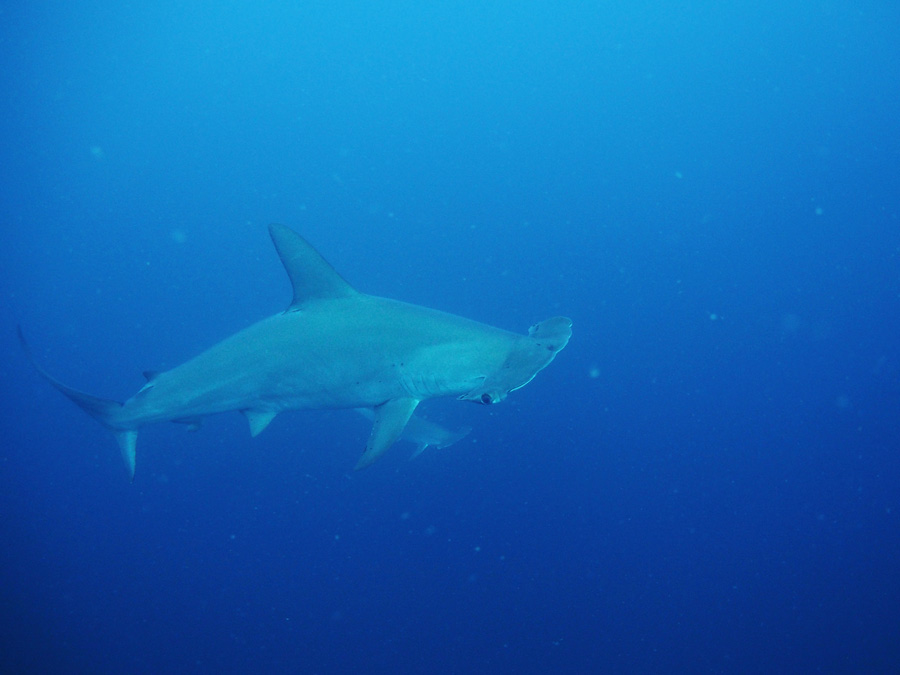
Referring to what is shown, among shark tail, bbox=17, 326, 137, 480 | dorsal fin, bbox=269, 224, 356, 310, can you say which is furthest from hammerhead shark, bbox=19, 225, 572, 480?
shark tail, bbox=17, 326, 137, 480

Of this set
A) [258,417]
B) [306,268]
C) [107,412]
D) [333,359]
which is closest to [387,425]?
[333,359]

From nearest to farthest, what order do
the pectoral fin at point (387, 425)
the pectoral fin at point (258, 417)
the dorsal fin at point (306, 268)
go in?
the pectoral fin at point (387, 425) → the dorsal fin at point (306, 268) → the pectoral fin at point (258, 417)

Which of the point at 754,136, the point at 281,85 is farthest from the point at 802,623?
the point at 281,85

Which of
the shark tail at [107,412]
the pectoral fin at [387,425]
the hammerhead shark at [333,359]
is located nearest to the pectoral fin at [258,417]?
the hammerhead shark at [333,359]

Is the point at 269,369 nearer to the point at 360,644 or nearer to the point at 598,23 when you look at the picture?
the point at 360,644

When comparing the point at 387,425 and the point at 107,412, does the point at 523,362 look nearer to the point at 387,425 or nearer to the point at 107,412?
the point at 387,425

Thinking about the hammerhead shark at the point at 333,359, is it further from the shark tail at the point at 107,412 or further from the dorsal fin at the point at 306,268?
the shark tail at the point at 107,412

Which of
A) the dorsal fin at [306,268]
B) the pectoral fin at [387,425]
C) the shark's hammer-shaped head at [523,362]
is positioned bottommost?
the pectoral fin at [387,425]

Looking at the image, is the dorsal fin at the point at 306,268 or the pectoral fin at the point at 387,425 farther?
the dorsal fin at the point at 306,268

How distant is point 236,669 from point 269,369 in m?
6.54

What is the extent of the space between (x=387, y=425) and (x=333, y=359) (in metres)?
0.63

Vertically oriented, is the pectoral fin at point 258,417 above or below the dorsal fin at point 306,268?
below

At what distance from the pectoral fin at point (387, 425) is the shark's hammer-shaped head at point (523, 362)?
2.12 ft

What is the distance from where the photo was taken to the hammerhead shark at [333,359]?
344cm
